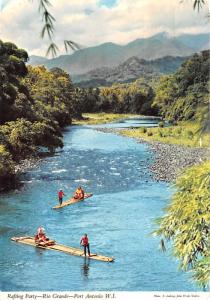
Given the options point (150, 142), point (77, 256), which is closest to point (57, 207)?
point (77, 256)

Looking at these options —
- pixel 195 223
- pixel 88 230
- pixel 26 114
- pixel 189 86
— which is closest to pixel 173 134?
pixel 189 86

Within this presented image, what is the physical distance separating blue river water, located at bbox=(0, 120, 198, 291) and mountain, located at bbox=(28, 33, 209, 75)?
1466 mm

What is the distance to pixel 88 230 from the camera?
5.65 metres

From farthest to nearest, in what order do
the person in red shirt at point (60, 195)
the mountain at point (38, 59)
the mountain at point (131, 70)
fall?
the person in red shirt at point (60, 195), the mountain at point (131, 70), the mountain at point (38, 59)

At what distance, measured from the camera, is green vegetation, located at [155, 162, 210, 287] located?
397 cm

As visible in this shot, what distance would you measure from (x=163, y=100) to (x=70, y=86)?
1084 mm

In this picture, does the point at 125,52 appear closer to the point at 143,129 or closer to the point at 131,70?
the point at 131,70

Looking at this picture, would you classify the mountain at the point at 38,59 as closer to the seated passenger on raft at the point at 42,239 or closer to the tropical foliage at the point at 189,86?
the tropical foliage at the point at 189,86

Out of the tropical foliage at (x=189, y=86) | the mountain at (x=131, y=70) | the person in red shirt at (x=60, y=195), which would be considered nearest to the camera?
the tropical foliage at (x=189, y=86)

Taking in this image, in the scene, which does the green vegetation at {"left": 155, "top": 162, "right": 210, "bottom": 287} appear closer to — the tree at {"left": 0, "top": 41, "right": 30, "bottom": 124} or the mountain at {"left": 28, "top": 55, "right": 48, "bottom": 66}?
the mountain at {"left": 28, "top": 55, "right": 48, "bottom": 66}

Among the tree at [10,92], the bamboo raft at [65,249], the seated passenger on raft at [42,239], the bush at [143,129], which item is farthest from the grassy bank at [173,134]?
the tree at [10,92]

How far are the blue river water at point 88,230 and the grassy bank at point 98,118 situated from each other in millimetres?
614

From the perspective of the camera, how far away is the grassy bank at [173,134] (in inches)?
197

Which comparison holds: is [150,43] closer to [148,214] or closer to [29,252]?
[148,214]
